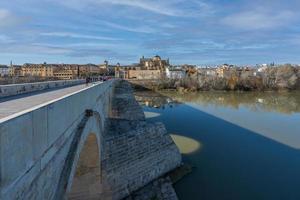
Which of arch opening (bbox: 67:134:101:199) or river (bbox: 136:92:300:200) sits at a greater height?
arch opening (bbox: 67:134:101:199)

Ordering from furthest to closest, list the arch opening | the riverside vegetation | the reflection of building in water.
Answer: the reflection of building in water
the riverside vegetation
the arch opening

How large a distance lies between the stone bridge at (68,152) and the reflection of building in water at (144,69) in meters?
85.9

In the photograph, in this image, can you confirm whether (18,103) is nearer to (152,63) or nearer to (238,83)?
(238,83)

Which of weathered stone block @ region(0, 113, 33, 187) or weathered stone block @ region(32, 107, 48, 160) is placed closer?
weathered stone block @ region(0, 113, 33, 187)

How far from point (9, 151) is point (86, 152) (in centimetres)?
867

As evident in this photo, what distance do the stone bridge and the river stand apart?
6.96 ft

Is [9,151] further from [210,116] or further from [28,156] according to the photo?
[210,116]

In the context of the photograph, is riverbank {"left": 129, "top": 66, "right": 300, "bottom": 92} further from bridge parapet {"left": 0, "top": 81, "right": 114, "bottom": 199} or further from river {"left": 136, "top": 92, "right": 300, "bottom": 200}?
bridge parapet {"left": 0, "top": 81, "right": 114, "bottom": 199}

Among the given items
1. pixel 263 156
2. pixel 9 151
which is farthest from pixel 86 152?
pixel 263 156

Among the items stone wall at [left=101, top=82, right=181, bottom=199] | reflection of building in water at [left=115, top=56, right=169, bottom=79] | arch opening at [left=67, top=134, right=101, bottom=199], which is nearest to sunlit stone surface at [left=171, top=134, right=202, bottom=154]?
stone wall at [left=101, top=82, right=181, bottom=199]

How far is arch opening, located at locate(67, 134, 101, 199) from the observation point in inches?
433

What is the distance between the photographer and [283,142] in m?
25.3

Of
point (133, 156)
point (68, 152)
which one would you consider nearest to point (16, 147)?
point (68, 152)

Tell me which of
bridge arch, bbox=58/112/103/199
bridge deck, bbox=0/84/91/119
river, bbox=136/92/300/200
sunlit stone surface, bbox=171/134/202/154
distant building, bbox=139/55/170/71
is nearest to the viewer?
bridge deck, bbox=0/84/91/119
